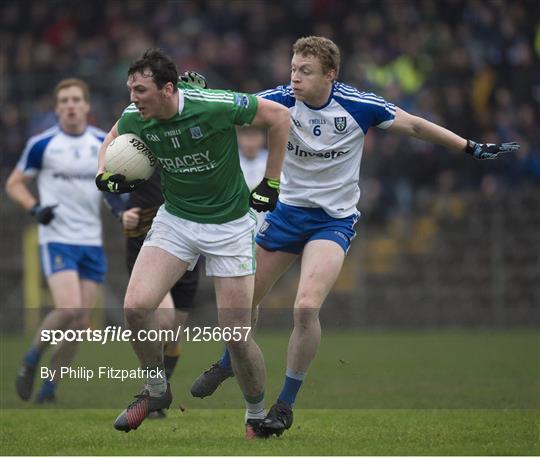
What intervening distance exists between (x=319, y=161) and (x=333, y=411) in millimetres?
2067

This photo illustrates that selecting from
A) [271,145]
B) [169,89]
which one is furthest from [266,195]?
[169,89]

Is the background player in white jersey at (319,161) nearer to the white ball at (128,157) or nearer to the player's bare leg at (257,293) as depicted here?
the player's bare leg at (257,293)

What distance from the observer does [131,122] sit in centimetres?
762

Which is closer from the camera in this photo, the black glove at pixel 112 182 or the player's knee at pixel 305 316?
the black glove at pixel 112 182

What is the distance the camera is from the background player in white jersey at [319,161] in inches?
326

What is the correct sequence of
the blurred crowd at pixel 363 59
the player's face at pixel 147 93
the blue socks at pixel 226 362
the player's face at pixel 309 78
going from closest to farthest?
the player's face at pixel 147 93 → the player's face at pixel 309 78 → the blue socks at pixel 226 362 → the blurred crowd at pixel 363 59

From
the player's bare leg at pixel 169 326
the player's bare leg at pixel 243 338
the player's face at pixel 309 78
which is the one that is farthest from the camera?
the player's bare leg at pixel 169 326

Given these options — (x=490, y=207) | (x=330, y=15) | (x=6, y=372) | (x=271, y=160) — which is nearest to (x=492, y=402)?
(x=271, y=160)

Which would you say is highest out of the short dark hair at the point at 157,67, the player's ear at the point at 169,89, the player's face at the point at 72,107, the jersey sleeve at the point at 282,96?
the short dark hair at the point at 157,67

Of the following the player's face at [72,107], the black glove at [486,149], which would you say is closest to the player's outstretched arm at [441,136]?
the black glove at [486,149]

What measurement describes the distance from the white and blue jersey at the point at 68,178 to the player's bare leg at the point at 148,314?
132 inches

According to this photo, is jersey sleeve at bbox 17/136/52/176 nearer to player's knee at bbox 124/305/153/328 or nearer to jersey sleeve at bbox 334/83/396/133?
jersey sleeve at bbox 334/83/396/133

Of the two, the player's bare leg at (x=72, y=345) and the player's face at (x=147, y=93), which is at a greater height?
the player's face at (x=147, y=93)

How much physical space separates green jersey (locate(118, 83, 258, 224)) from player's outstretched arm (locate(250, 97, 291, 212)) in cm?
8
